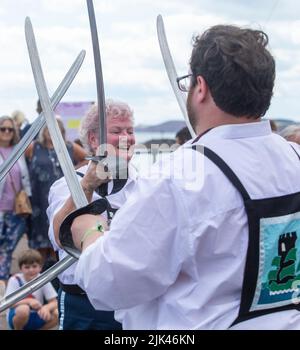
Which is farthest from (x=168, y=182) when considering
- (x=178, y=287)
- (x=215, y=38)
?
(x=215, y=38)

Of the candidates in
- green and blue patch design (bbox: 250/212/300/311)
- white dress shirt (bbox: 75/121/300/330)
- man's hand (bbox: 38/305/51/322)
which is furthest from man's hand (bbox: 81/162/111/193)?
man's hand (bbox: 38/305/51/322)

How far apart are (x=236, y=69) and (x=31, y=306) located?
3861 millimetres

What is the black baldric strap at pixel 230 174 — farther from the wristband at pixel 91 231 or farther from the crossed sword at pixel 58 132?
the crossed sword at pixel 58 132

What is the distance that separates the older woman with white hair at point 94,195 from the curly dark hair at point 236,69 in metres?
1.09

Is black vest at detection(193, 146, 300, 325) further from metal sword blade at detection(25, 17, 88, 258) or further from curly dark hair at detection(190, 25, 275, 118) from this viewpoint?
metal sword blade at detection(25, 17, 88, 258)

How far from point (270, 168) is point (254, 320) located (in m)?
0.39

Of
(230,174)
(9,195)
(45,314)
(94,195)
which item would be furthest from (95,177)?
(9,195)

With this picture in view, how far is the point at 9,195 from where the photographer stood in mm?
6402

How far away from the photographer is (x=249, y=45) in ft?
6.38

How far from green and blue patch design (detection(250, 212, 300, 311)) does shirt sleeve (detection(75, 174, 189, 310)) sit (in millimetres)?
214

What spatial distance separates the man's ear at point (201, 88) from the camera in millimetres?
1956

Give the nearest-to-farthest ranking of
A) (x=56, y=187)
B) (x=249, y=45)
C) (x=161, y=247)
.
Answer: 1. (x=161, y=247)
2. (x=249, y=45)
3. (x=56, y=187)

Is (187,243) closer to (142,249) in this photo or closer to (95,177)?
(142,249)
